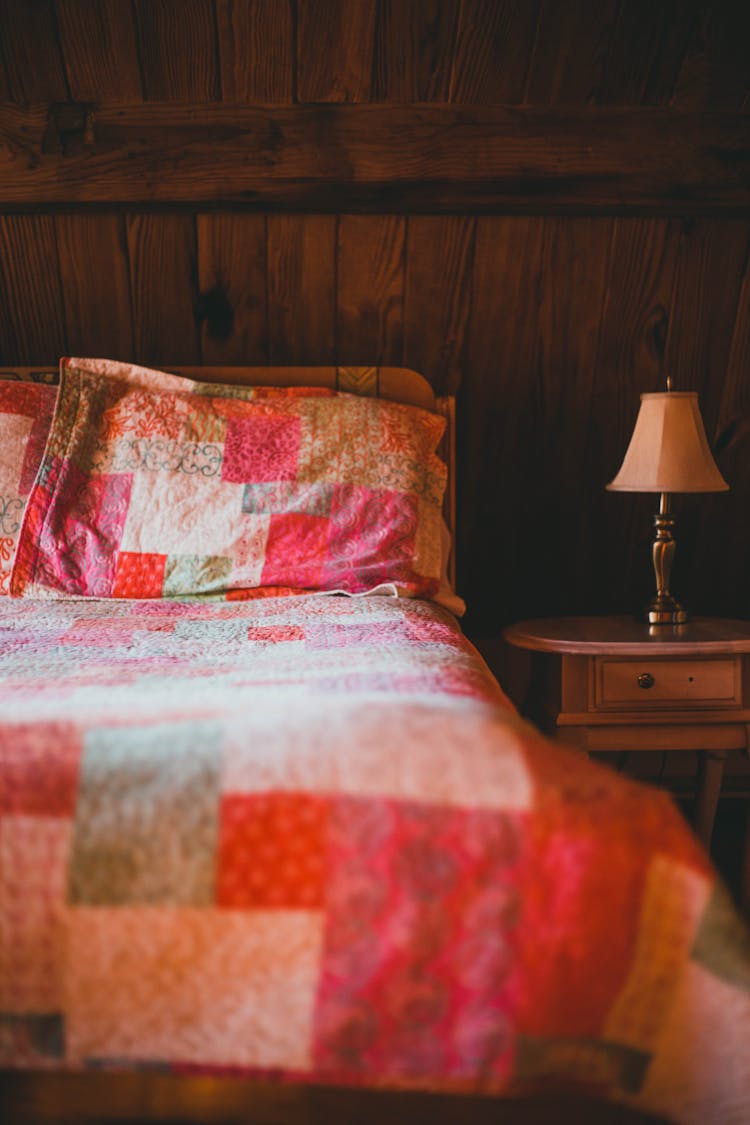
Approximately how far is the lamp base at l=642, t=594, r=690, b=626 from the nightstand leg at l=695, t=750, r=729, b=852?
278 millimetres

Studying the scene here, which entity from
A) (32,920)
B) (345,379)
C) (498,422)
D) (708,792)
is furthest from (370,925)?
(498,422)

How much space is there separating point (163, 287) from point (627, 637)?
1.31 meters

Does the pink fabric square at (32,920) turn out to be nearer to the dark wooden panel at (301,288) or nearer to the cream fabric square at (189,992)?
the cream fabric square at (189,992)

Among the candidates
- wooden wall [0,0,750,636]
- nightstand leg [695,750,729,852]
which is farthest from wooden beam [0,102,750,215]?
nightstand leg [695,750,729,852]

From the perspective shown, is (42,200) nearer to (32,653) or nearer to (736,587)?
(32,653)

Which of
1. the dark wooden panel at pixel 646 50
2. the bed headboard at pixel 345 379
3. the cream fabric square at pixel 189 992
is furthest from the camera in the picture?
the bed headboard at pixel 345 379

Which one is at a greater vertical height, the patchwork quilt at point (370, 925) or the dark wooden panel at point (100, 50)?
the dark wooden panel at point (100, 50)

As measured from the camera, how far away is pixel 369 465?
1836 mm

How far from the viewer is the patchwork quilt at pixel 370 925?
0.76 meters

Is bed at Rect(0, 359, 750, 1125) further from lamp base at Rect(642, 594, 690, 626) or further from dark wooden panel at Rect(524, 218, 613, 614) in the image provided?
dark wooden panel at Rect(524, 218, 613, 614)

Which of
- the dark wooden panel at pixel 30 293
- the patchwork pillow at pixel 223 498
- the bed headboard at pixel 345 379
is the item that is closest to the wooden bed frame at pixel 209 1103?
the patchwork pillow at pixel 223 498

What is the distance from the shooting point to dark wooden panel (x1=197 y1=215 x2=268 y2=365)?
2.11 metres

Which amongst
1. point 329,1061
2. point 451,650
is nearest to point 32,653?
point 451,650

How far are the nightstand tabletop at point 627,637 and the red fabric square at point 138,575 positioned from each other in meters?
0.72
